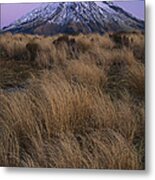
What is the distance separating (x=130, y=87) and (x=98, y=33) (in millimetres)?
250

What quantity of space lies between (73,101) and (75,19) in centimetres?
33

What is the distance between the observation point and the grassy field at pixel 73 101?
1766 millimetres

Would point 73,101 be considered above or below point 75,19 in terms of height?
below

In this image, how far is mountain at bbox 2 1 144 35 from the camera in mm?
1799

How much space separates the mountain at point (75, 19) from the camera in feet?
5.90

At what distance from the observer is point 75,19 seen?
5.98 feet

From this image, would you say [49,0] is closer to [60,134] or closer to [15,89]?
[15,89]

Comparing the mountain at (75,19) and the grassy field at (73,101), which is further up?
the mountain at (75,19)

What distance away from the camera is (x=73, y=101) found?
180 centimetres

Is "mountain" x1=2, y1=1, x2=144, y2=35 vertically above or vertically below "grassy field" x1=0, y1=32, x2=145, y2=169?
above

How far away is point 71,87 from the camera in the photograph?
5.93 feet

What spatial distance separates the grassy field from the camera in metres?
1.77

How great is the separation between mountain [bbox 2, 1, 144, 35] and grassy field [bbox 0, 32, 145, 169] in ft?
0.10

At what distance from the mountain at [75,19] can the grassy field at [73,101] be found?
3cm
